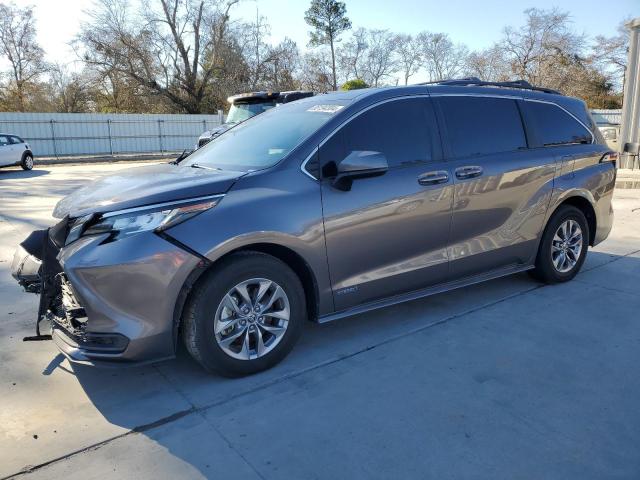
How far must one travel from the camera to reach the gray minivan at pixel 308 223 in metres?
2.95

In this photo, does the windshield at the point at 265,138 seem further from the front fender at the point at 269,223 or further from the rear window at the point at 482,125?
the rear window at the point at 482,125

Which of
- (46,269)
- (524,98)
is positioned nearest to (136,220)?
(46,269)

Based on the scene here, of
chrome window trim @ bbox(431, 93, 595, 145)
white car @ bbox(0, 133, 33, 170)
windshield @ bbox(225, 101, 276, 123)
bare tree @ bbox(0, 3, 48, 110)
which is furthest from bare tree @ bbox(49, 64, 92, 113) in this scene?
chrome window trim @ bbox(431, 93, 595, 145)

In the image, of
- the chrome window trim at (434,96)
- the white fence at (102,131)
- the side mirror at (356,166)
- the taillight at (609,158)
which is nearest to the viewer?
the side mirror at (356,166)

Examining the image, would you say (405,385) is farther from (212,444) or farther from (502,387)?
(212,444)

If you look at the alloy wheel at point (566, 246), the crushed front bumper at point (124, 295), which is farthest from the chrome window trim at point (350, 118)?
the alloy wheel at point (566, 246)

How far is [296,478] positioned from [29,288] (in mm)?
2400

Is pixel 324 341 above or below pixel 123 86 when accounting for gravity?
below

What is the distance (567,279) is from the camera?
16.8 ft

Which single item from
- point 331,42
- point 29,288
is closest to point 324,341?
point 29,288

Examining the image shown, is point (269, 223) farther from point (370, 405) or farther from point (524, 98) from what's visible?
point (524, 98)

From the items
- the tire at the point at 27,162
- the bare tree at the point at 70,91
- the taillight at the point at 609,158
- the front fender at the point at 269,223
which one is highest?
the bare tree at the point at 70,91

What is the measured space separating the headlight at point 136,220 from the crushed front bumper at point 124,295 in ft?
0.17

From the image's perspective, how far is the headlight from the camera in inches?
116
